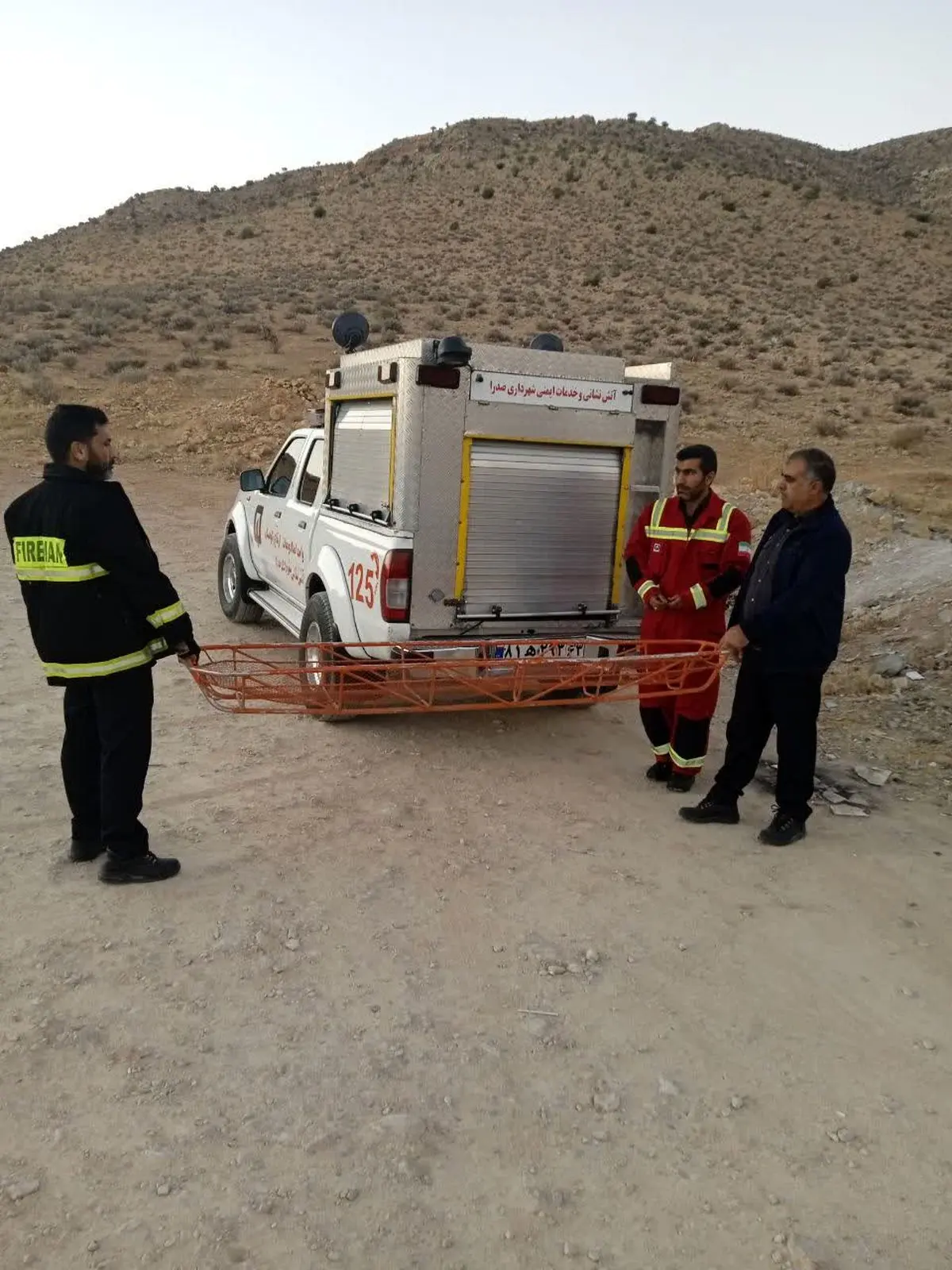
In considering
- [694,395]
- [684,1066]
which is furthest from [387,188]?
[684,1066]

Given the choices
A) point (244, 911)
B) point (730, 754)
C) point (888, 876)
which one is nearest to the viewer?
point (244, 911)

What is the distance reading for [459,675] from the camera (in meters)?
5.02

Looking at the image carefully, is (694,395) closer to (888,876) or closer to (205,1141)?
(888,876)

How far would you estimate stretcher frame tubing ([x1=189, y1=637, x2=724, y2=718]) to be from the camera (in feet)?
14.2

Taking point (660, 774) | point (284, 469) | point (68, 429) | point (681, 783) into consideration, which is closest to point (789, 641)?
point (681, 783)

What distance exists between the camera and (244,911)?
3814mm

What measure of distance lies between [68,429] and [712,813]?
3628 mm

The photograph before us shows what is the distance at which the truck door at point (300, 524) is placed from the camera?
21.9 feet

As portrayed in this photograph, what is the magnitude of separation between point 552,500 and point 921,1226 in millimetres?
3914

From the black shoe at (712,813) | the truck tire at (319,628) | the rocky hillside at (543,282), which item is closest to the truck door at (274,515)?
the truck tire at (319,628)

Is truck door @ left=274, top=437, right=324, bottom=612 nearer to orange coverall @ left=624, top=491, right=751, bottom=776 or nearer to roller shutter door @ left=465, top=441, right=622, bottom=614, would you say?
roller shutter door @ left=465, top=441, right=622, bottom=614

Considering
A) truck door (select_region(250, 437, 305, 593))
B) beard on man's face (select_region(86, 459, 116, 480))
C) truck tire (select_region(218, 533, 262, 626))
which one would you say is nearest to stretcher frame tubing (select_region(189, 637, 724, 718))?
beard on man's face (select_region(86, 459, 116, 480))

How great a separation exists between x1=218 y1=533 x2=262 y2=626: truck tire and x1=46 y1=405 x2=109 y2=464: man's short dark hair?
462 cm

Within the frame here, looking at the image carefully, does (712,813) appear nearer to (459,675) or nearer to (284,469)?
(459,675)
